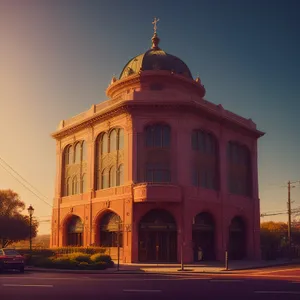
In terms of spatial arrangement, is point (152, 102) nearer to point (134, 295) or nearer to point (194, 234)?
point (194, 234)

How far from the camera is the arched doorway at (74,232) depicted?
47.8 metres

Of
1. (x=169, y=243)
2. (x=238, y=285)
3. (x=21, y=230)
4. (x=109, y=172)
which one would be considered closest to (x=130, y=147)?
(x=109, y=172)

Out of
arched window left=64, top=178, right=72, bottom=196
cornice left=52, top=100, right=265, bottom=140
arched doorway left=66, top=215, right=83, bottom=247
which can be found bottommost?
arched doorway left=66, top=215, right=83, bottom=247

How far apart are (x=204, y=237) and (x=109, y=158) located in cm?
1215

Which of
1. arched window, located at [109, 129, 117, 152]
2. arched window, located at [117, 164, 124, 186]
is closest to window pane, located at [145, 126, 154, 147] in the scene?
arched window, located at [117, 164, 124, 186]

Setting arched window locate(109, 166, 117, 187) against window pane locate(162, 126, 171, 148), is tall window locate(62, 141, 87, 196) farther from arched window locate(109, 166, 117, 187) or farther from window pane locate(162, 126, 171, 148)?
window pane locate(162, 126, 171, 148)

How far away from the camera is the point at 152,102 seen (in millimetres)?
41500

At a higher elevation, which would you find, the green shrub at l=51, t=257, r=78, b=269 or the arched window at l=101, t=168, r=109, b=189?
the arched window at l=101, t=168, r=109, b=189

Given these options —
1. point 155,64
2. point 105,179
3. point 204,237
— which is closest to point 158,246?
point 204,237

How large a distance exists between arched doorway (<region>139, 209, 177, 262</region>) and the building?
0.09m

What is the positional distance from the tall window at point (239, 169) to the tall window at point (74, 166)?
15869mm

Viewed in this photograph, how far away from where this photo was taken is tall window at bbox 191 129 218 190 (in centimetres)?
4291

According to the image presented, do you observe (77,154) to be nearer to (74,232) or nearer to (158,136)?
(74,232)

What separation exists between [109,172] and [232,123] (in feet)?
46.4
